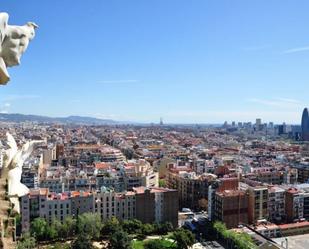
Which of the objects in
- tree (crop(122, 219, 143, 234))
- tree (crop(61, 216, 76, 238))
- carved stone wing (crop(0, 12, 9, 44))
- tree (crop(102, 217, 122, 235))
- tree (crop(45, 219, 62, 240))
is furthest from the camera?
tree (crop(122, 219, 143, 234))

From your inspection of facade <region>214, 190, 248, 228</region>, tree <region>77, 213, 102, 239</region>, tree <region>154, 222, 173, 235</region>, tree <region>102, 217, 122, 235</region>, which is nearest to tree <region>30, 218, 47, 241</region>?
tree <region>77, 213, 102, 239</region>

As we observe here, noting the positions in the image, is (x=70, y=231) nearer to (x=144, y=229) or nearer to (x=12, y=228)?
(x=144, y=229)

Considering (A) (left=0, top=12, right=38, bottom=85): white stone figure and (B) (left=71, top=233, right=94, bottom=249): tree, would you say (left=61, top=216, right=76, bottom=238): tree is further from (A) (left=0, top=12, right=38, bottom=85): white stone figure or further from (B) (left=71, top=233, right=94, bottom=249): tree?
(A) (left=0, top=12, right=38, bottom=85): white stone figure

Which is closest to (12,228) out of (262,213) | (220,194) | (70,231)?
(70,231)

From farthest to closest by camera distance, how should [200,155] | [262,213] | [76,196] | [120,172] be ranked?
[200,155] → [120,172] → [262,213] → [76,196]

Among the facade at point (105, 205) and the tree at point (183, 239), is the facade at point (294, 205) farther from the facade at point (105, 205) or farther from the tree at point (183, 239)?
the tree at point (183, 239)

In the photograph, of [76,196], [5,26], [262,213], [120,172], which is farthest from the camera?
[120,172]

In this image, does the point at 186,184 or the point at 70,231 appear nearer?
the point at 70,231

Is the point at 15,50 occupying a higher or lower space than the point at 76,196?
higher
